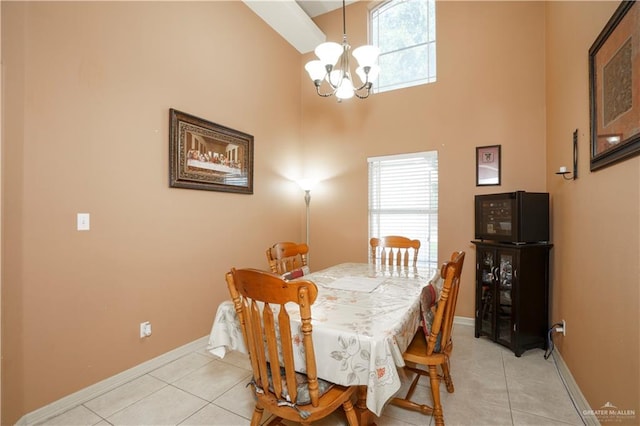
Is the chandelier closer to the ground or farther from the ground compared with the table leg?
farther from the ground

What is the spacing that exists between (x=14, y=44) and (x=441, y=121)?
347cm

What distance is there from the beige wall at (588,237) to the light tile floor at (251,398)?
0.27m

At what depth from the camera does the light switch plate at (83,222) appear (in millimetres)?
1874

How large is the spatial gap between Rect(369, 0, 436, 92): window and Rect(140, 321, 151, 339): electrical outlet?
137 inches

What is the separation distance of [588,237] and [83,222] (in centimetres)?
317

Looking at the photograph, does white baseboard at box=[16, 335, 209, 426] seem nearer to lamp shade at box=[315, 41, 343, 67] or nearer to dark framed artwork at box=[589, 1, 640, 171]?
lamp shade at box=[315, 41, 343, 67]

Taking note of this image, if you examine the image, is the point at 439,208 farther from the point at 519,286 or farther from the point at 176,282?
the point at 176,282

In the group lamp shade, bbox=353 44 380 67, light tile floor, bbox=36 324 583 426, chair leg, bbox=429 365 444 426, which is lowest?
light tile floor, bbox=36 324 583 426

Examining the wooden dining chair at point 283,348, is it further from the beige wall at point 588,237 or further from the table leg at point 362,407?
the beige wall at point 588,237

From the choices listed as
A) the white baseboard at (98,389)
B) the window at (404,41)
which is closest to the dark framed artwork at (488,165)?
the window at (404,41)

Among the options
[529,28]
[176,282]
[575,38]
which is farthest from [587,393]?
[529,28]

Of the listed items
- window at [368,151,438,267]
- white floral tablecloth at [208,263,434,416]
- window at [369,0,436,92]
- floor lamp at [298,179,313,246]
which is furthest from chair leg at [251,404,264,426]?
window at [369,0,436,92]

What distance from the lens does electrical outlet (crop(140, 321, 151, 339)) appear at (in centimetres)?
222

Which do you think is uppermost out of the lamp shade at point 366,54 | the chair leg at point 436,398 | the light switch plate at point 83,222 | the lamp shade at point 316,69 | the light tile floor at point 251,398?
the lamp shade at point 366,54
